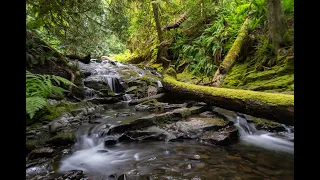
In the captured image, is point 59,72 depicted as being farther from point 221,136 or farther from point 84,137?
point 221,136

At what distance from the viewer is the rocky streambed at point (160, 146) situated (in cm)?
Answer: 347

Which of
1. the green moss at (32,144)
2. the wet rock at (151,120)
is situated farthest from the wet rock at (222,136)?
the green moss at (32,144)

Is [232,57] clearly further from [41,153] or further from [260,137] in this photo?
[41,153]

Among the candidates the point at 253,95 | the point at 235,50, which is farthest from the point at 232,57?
the point at 253,95

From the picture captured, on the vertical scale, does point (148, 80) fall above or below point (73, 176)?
above

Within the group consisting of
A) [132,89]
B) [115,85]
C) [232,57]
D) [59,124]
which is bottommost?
A: [59,124]

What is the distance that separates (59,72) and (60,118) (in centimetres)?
323

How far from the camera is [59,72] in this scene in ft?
26.9

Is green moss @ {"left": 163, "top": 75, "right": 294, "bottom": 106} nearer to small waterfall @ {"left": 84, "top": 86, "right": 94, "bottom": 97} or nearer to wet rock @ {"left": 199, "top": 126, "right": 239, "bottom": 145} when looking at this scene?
wet rock @ {"left": 199, "top": 126, "right": 239, "bottom": 145}

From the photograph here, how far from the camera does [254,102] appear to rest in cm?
380

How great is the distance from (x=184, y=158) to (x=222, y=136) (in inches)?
51.6

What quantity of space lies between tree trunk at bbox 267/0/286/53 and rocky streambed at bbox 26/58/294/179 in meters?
2.76

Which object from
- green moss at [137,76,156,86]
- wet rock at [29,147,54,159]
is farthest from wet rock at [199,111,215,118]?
green moss at [137,76,156,86]

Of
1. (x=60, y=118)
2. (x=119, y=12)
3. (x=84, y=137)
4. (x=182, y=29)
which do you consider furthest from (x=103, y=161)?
(x=182, y=29)
